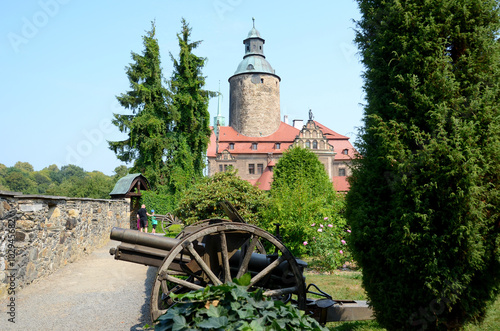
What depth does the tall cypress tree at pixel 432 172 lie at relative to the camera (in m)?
3.50

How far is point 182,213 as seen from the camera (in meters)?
11.7

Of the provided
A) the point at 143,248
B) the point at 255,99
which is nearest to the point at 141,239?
the point at 143,248

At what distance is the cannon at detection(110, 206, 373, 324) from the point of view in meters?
3.96

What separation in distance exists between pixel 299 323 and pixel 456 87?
285 centimetres

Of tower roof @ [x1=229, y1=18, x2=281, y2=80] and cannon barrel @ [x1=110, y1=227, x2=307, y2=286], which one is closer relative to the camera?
cannon barrel @ [x1=110, y1=227, x2=307, y2=286]

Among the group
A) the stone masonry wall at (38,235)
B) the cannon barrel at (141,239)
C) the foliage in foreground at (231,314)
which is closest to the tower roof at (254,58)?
the stone masonry wall at (38,235)

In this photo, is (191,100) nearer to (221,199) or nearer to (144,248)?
(221,199)

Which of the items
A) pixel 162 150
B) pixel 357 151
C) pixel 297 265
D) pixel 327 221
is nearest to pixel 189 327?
pixel 297 265

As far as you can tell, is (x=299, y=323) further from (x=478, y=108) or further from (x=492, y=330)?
(x=492, y=330)

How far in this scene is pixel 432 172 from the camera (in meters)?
3.58

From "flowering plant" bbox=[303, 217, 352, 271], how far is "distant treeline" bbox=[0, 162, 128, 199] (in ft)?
149

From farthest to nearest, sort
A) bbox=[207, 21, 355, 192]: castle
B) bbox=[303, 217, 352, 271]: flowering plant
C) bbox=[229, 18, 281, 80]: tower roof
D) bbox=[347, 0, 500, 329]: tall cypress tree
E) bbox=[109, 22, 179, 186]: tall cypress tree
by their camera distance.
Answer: bbox=[229, 18, 281, 80]: tower roof → bbox=[207, 21, 355, 192]: castle → bbox=[109, 22, 179, 186]: tall cypress tree → bbox=[303, 217, 352, 271]: flowering plant → bbox=[347, 0, 500, 329]: tall cypress tree

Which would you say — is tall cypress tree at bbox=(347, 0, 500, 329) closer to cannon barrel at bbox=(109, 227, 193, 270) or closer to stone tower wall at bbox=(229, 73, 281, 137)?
cannon barrel at bbox=(109, 227, 193, 270)

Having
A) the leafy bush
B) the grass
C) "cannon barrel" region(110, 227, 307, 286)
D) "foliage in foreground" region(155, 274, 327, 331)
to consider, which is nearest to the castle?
the leafy bush
